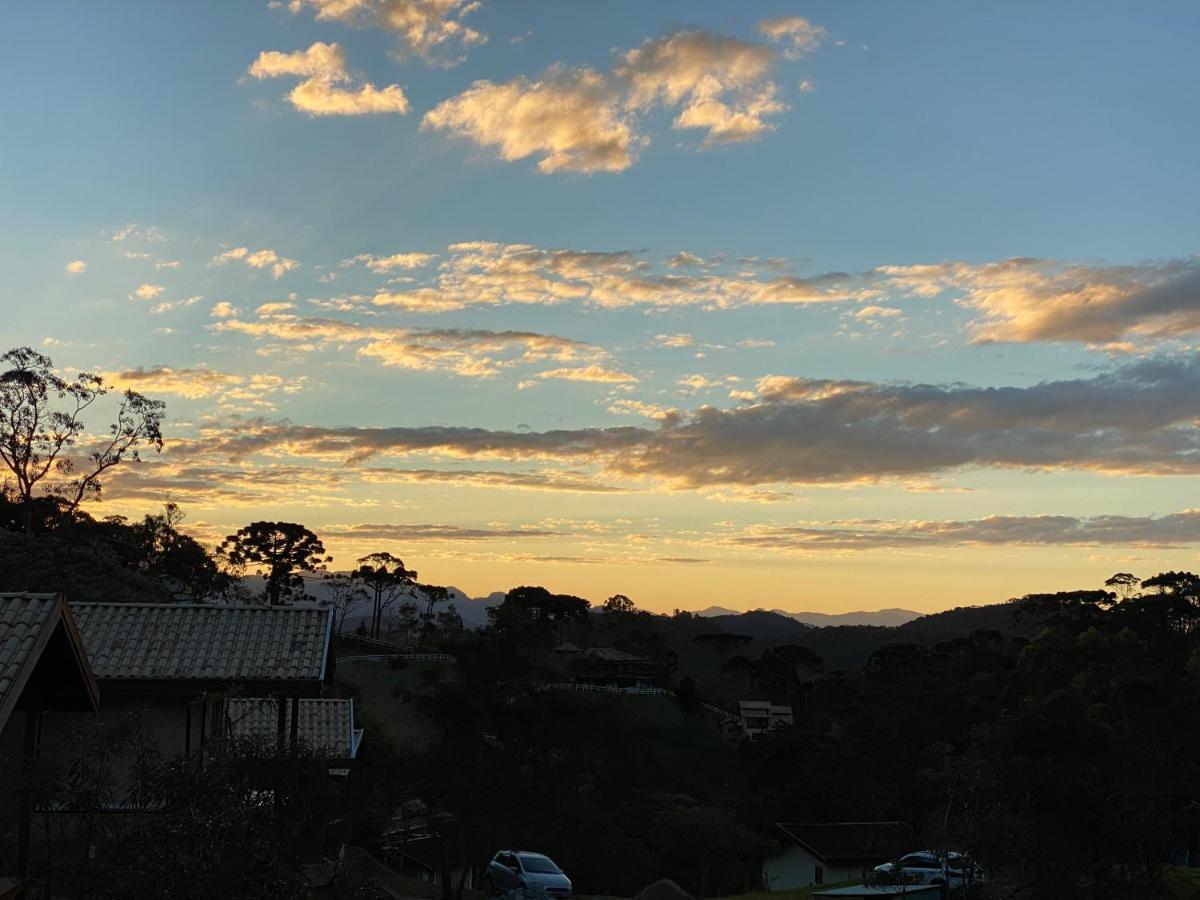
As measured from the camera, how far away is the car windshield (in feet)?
114

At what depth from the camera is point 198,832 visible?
9.43 m

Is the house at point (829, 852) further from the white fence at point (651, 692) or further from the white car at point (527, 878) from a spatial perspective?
the white fence at point (651, 692)

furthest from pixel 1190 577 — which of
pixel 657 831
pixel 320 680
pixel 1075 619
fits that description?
pixel 320 680

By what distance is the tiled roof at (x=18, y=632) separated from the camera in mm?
9414

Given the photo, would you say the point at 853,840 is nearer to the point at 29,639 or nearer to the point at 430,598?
the point at 29,639

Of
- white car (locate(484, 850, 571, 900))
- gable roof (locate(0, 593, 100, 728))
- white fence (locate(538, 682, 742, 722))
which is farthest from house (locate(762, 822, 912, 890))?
gable roof (locate(0, 593, 100, 728))

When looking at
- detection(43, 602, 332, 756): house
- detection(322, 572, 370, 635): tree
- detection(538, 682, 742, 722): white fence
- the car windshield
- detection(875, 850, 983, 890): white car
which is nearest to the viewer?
detection(43, 602, 332, 756): house

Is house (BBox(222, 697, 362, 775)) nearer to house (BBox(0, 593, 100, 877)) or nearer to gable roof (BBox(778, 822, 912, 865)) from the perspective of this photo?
house (BBox(0, 593, 100, 877))

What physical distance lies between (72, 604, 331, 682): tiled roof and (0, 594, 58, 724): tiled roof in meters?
10.6

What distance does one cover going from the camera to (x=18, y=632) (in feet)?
33.2

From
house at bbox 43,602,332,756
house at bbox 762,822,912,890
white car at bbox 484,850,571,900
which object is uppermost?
house at bbox 43,602,332,756

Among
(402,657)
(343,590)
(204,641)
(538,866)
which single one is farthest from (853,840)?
(343,590)

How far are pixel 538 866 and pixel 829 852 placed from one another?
2682 centimetres

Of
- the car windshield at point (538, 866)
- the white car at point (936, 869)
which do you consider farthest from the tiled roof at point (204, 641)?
the white car at point (936, 869)
